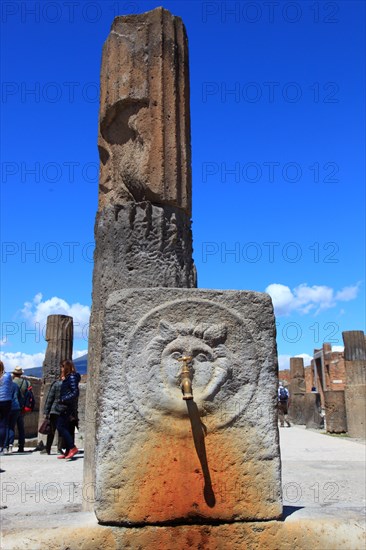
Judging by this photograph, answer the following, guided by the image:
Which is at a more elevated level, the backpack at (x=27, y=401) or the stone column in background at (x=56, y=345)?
the stone column in background at (x=56, y=345)

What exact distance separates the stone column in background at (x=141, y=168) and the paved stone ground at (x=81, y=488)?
940 mm

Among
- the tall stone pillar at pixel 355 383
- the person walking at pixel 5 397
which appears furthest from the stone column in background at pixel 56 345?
the tall stone pillar at pixel 355 383

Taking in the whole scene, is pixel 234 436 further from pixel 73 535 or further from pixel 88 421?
pixel 88 421

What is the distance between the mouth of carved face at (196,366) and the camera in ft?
9.12

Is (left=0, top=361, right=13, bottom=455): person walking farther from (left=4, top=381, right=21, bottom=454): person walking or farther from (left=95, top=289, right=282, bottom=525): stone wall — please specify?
(left=95, top=289, right=282, bottom=525): stone wall

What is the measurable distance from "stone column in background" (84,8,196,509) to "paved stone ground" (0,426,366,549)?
0.94 m

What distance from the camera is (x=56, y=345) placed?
497 inches

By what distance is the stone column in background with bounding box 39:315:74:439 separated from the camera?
12.3 meters

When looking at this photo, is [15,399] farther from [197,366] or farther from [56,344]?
[197,366]

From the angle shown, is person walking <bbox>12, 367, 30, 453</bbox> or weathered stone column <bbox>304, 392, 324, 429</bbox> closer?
person walking <bbox>12, 367, 30, 453</bbox>

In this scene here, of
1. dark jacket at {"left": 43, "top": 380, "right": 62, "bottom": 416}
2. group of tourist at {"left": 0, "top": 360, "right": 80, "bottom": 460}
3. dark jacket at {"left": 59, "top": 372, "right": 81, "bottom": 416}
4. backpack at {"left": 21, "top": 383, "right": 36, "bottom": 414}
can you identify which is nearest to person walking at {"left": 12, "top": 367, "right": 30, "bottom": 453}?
backpack at {"left": 21, "top": 383, "right": 36, "bottom": 414}

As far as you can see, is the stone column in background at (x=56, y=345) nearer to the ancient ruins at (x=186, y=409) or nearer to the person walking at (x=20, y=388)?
the person walking at (x=20, y=388)

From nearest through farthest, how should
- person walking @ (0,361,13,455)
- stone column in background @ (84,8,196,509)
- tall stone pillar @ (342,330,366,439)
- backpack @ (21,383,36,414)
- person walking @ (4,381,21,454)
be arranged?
stone column in background @ (84,8,196,509), person walking @ (0,361,13,455), person walking @ (4,381,21,454), backpack @ (21,383,36,414), tall stone pillar @ (342,330,366,439)

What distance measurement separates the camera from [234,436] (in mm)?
2787
